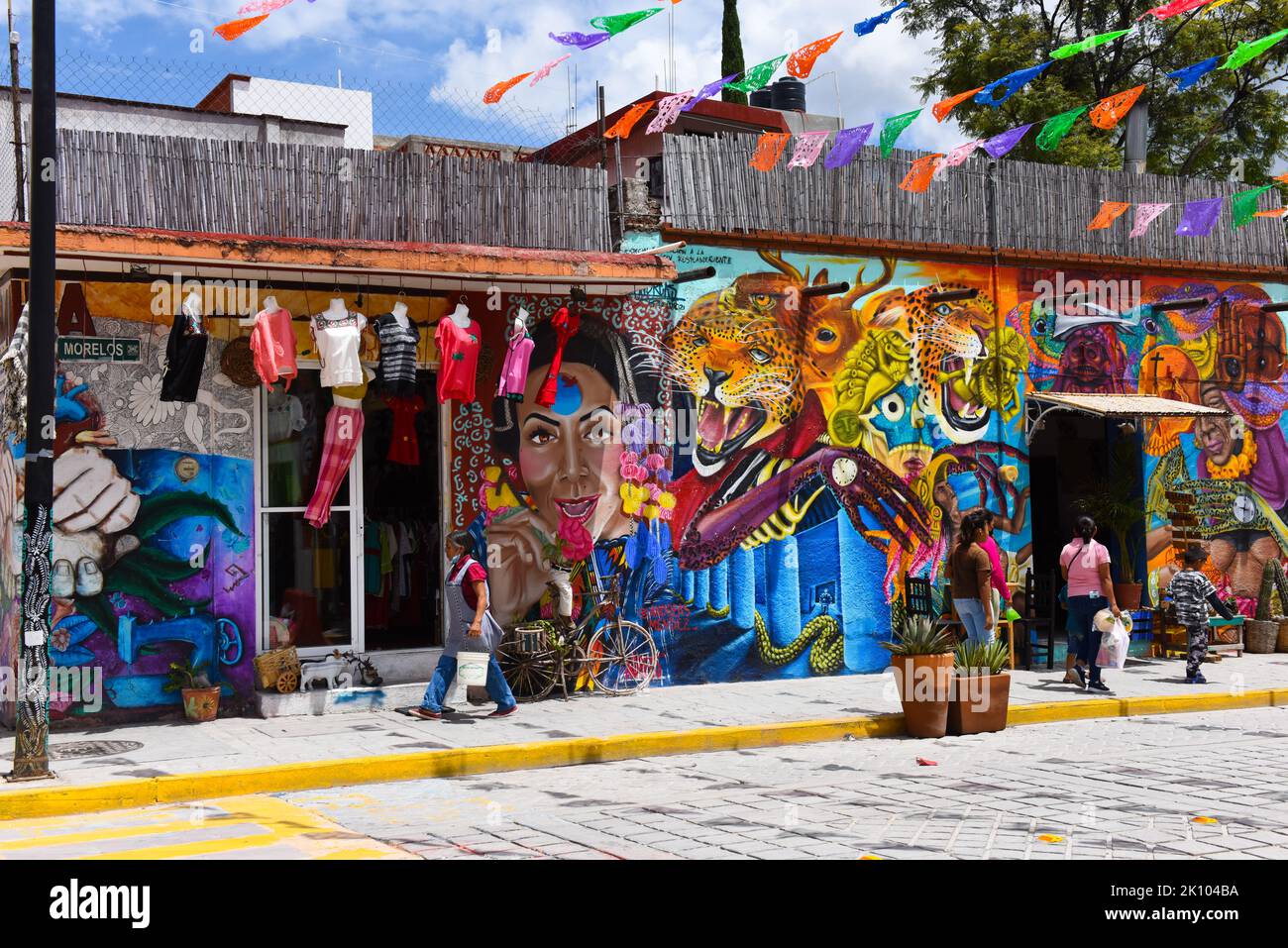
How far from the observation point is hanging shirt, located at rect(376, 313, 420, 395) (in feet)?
40.6

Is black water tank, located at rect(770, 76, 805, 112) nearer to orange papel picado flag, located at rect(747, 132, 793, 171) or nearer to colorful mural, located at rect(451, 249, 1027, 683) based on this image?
colorful mural, located at rect(451, 249, 1027, 683)

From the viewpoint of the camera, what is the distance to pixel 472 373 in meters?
12.7

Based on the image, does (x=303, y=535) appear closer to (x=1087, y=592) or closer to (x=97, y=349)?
(x=97, y=349)

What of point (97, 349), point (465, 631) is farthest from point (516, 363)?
point (97, 349)

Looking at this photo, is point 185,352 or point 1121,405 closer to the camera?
point 185,352

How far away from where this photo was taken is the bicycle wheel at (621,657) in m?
13.6

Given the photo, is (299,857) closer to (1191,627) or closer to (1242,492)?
(1191,627)

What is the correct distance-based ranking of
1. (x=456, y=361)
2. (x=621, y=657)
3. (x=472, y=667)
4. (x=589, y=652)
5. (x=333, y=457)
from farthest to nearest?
(x=621, y=657) < (x=589, y=652) < (x=456, y=361) < (x=333, y=457) < (x=472, y=667)

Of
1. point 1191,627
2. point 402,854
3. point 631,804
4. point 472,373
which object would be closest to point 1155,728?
point 1191,627

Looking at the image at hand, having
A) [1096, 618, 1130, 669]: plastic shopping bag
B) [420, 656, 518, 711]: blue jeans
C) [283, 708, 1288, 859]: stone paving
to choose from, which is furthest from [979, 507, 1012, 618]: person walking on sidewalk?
[420, 656, 518, 711]: blue jeans

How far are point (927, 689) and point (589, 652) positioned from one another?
3.43m

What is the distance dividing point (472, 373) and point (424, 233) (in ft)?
4.93

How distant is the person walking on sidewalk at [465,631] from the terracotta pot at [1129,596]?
8333 mm

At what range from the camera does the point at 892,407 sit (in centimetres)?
1561
